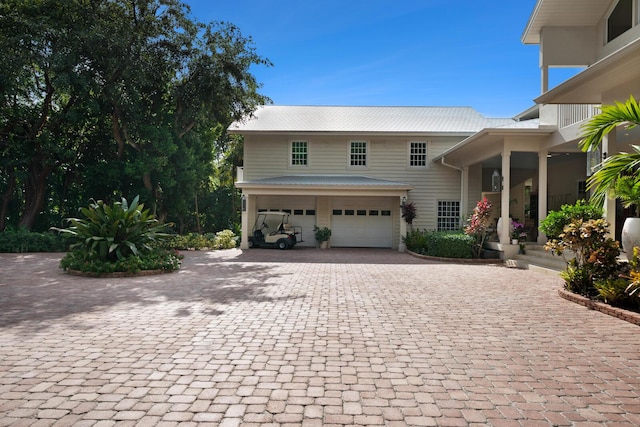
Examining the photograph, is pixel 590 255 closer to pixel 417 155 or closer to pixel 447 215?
pixel 447 215

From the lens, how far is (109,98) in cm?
1612

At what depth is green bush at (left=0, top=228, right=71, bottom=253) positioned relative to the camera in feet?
50.8

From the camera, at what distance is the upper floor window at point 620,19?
1129 cm

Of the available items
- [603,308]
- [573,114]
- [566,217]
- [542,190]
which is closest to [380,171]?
[542,190]

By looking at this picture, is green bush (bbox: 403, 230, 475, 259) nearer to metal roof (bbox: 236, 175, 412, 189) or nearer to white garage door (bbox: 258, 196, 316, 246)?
metal roof (bbox: 236, 175, 412, 189)

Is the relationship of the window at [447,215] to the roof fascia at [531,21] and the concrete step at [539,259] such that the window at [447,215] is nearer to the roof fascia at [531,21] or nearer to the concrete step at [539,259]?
the concrete step at [539,259]

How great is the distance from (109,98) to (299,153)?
334 inches

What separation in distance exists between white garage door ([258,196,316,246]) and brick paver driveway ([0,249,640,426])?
11.3m

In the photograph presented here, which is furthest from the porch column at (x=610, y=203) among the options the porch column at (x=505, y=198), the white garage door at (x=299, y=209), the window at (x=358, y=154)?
the white garage door at (x=299, y=209)

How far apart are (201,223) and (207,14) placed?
12.0 m

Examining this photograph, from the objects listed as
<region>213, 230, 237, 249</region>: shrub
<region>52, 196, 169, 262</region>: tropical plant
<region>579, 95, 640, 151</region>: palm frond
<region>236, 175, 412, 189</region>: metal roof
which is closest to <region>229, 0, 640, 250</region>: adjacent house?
<region>236, 175, 412, 189</region>: metal roof

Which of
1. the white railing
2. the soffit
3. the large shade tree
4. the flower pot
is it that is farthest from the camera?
the large shade tree

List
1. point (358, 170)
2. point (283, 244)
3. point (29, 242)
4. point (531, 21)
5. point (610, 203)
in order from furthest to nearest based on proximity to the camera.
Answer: point (358, 170)
point (283, 244)
point (29, 242)
point (531, 21)
point (610, 203)

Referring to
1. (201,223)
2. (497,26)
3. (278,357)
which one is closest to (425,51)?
(497,26)
